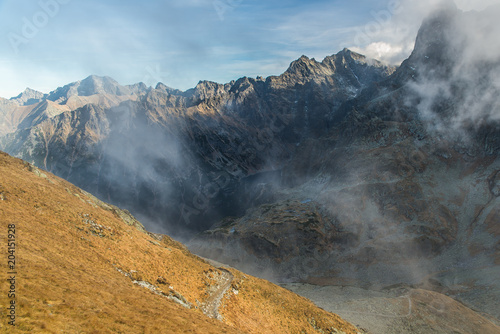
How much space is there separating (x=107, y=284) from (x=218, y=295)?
18220 millimetres

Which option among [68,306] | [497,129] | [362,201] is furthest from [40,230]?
[497,129]

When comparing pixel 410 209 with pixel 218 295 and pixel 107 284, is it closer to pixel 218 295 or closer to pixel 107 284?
pixel 218 295

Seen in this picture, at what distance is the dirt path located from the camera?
35906 mm

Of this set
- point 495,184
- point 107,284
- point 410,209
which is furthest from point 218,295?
point 495,184

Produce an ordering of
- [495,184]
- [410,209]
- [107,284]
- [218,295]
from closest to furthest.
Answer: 1. [107,284]
2. [218,295]
3. [495,184]
4. [410,209]

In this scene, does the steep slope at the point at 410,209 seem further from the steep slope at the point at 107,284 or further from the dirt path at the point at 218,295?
the dirt path at the point at 218,295

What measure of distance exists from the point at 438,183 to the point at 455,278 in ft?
174

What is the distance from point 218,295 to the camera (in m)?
41.0

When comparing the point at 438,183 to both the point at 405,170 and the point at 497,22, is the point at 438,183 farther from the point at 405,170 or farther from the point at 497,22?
the point at 497,22

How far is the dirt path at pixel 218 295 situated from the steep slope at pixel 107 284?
6.3 inches

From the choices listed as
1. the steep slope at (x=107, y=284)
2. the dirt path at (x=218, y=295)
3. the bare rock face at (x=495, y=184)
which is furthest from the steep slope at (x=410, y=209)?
the dirt path at (x=218, y=295)

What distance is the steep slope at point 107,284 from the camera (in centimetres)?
1955

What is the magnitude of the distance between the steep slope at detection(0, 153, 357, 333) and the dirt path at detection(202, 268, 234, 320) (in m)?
0.16

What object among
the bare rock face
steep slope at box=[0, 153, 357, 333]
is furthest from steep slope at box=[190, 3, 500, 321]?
steep slope at box=[0, 153, 357, 333]
